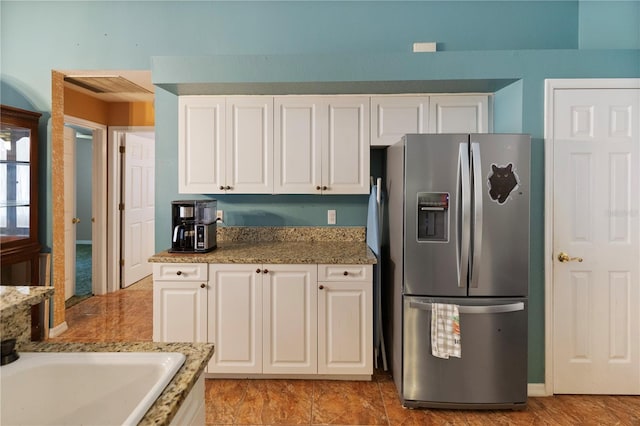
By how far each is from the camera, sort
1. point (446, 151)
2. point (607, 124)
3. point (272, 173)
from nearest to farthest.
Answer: point (446, 151)
point (607, 124)
point (272, 173)

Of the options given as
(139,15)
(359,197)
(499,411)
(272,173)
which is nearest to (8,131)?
(139,15)

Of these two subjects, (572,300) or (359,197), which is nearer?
(572,300)

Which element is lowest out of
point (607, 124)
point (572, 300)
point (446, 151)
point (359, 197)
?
point (572, 300)

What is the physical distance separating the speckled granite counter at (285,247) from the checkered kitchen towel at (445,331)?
1.77 feet

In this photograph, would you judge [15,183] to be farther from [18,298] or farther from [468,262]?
[468,262]

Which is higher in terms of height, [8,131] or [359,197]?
[8,131]

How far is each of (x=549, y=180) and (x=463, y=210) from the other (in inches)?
30.4

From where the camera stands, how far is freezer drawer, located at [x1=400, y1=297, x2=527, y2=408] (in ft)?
7.45

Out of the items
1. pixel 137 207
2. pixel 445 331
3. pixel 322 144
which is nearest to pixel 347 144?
pixel 322 144

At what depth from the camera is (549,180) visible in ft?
8.14

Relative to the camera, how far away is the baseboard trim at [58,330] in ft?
11.0

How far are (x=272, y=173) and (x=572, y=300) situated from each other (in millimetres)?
2350

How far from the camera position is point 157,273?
101 inches

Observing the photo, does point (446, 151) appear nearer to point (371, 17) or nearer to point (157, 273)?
point (371, 17)
